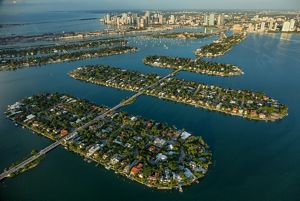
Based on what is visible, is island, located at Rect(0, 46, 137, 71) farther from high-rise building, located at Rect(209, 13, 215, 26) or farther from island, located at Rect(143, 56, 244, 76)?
high-rise building, located at Rect(209, 13, 215, 26)

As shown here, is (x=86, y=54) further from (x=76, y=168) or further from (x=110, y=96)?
(x=76, y=168)

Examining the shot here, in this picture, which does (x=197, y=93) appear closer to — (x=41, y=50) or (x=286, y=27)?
(x=41, y=50)

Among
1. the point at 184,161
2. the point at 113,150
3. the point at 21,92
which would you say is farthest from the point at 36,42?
the point at 184,161

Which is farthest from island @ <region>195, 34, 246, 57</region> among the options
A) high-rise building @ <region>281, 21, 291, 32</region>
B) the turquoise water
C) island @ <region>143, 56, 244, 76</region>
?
high-rise building @ <region>281, 21, 291, 32</region>

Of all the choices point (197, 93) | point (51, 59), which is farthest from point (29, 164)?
point (51, 59)

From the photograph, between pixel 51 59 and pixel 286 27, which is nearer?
pixel 51 59

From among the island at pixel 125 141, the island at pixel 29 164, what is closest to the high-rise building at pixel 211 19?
the island at pixel 125 141
